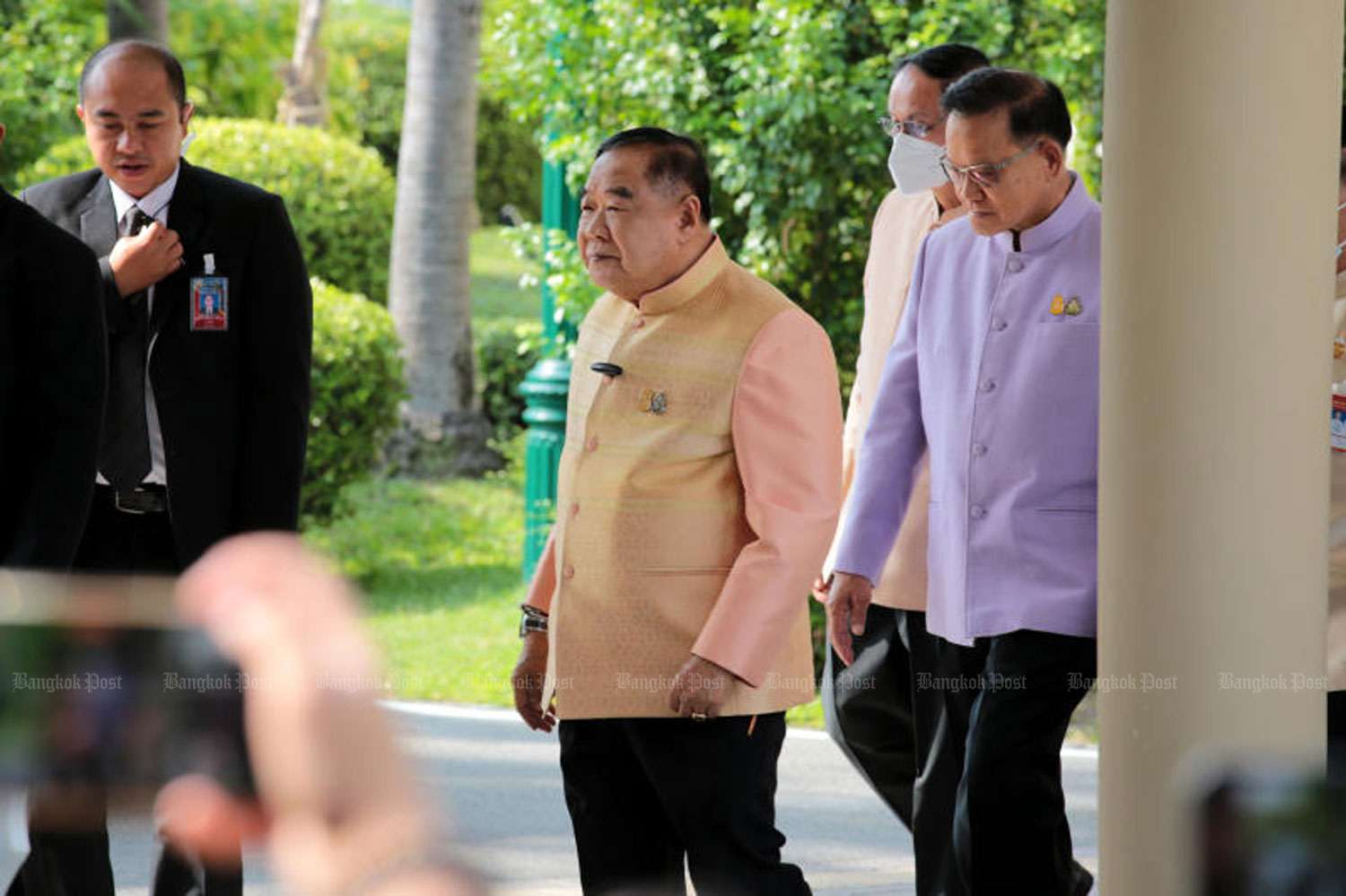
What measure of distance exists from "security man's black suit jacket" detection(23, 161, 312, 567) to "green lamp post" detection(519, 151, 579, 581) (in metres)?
5.07

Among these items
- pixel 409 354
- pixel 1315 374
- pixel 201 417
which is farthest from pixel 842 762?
pixel 409 354

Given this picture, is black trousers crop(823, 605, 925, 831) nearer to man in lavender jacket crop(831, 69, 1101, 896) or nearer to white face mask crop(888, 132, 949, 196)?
man in lavender jacket crop(831, 69, 1101, 896)

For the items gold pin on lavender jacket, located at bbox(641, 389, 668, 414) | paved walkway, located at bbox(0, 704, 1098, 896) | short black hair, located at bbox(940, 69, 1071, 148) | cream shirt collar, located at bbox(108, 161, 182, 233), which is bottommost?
paved walkway, located at bbox(0, 704, 1098, 896)

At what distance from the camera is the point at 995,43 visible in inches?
369

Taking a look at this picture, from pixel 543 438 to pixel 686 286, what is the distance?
617 centimetres

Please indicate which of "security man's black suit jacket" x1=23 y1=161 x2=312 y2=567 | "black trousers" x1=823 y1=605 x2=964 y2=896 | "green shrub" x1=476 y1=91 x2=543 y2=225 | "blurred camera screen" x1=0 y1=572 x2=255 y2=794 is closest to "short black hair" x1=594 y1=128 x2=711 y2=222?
"security man's black suit jacket" x1=23 y1=161 x2=312 y2=567

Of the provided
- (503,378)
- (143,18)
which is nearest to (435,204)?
(503,378)

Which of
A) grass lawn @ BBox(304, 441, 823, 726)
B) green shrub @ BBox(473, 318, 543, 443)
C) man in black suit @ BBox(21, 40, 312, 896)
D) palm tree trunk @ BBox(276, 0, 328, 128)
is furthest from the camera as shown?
palm tree trunk @ BBox(276, 0, 328, 128)

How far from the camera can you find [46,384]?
4715 millimetres

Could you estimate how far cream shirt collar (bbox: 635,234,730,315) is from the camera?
14.9 feet

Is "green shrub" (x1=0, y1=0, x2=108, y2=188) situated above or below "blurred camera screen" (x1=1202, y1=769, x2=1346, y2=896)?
above

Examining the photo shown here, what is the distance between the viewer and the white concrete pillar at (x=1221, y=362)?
3.53 meters

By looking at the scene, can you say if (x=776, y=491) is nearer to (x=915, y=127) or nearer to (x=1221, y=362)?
(x=1221, y=362)

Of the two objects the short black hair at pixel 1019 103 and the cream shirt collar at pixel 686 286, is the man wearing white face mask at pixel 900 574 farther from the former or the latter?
the cream shirt collar at pixel 686 286
